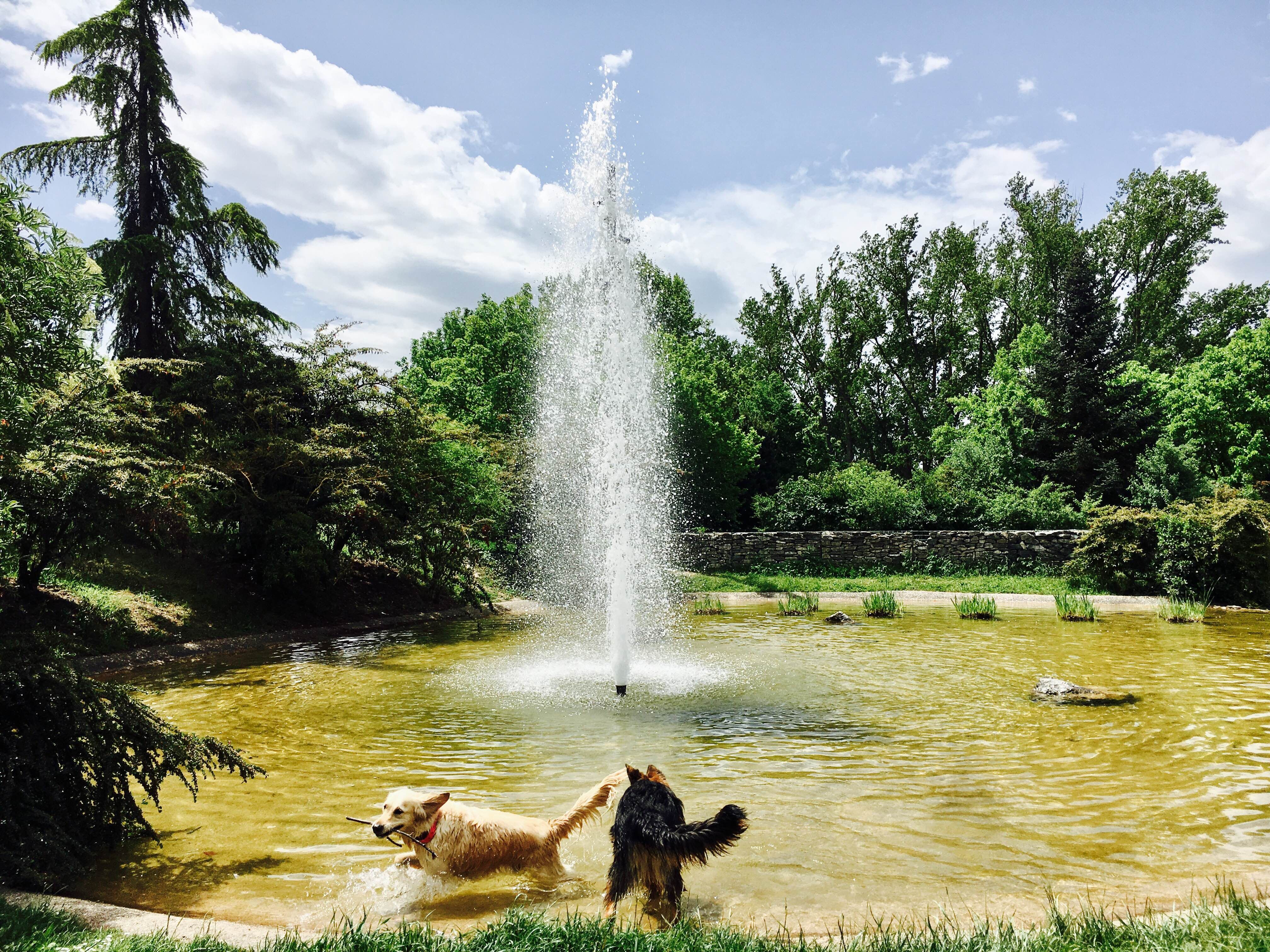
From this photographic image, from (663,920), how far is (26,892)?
10.8 ft

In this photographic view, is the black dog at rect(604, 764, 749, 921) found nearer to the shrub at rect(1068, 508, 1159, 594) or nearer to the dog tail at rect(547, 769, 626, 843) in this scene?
the dog tail at rect(547, 769, 626, 843)

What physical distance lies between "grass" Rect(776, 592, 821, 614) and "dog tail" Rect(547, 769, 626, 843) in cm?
1358

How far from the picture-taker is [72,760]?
14.7ft

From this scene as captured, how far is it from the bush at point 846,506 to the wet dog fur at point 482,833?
77.4 ft

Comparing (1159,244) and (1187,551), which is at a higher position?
(1159,244)

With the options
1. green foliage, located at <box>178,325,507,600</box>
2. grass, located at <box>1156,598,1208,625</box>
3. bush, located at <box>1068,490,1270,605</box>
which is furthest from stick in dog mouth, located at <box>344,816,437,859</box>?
bush, located at <box>1068,490,1270,605</box>

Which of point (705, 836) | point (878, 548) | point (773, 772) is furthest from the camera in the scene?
point (878, 548)

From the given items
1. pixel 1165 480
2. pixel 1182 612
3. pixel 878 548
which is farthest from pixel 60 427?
pixel 1165 480

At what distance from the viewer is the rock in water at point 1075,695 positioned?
823cm

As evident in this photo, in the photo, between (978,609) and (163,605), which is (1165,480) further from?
(163,605)

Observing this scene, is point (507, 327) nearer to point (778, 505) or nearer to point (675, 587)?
point (778, 505)

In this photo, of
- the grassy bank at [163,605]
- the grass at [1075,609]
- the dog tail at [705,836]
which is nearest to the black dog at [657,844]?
the dog tail at [705,836]

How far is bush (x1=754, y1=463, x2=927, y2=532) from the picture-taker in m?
26.5

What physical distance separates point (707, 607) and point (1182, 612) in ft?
32.5
